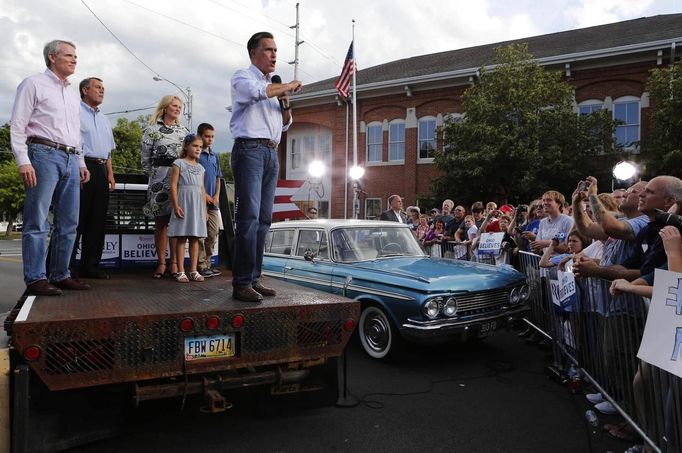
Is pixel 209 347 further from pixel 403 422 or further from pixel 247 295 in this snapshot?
pixel 403 422

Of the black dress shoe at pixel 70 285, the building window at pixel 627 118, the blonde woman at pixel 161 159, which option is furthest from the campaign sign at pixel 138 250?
the building window at pixel 627 118

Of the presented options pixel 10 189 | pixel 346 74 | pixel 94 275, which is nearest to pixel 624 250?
pixel 94 275

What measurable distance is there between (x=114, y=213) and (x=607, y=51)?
21.0 meters

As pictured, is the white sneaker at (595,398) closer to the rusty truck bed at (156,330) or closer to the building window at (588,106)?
the rusty truck bed at (156,330)

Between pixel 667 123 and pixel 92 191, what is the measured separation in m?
18.5

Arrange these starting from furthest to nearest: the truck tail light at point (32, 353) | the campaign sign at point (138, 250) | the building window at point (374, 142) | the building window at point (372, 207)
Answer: the building window at point (372, 207)
the building window at point (374, 142)
the campaign sign at point (138, 250)
the truck tail light at point (32, 353)

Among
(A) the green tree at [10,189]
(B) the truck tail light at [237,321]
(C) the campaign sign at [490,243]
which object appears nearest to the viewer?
(B) the truck tail light at [237,321]

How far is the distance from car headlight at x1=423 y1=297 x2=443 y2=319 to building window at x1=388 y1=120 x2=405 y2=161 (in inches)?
831

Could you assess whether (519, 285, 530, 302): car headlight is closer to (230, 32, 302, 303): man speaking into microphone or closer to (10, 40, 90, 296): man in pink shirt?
(230, 32, 302, 303): man speaking into microphone

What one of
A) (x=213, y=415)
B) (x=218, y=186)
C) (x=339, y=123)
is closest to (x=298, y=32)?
(x=339, y=123)

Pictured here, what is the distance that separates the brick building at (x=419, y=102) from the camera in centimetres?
2072

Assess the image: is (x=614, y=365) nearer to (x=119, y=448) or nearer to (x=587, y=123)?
(x=119, y=448)

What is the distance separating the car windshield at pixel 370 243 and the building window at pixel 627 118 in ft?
55.5

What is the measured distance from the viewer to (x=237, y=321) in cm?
324
